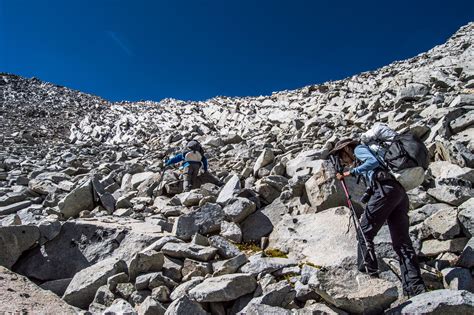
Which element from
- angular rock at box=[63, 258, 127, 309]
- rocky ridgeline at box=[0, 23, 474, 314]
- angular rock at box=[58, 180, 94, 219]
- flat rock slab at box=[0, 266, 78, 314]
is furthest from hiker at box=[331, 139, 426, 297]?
angular rock at box=[58, 180, 94, 219]

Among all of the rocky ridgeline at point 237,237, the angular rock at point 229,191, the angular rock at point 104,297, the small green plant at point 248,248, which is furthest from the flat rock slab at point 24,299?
the angular rock at point 229,191

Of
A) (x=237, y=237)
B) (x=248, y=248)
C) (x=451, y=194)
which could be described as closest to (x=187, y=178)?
(x=237, y=237)

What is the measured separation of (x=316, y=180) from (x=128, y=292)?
15.6 feet

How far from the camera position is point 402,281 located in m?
5.29

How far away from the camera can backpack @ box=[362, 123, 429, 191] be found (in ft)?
18.5

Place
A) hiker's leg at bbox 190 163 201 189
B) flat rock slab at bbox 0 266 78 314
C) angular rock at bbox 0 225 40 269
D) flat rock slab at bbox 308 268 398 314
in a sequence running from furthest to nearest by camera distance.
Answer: hiker's leg at bbox 190 163 201 189 → angular rock at bbox 0 225 40 269 → flat rock slab at bbox 0 266 78 314 → flat rock slab at bbox 308 268 398 314

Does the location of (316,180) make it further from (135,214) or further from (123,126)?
(123,126)

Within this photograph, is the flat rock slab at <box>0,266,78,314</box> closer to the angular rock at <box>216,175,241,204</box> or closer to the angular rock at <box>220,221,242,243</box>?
the angular rock at <box>220,221,242,243</box>

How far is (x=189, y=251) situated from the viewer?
636 centimetres

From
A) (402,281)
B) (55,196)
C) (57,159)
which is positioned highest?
(57,159)

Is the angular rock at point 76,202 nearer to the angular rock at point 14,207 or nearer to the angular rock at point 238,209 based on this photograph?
the angular rock at point 14,207

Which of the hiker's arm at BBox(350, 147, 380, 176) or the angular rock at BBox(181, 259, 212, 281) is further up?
the hiker's arm at BBox(350, 147, 380, 176)

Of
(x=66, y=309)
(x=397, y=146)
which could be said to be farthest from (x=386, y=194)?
(x=66, y=309)

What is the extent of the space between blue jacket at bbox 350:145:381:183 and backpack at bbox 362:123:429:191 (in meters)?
0.16
